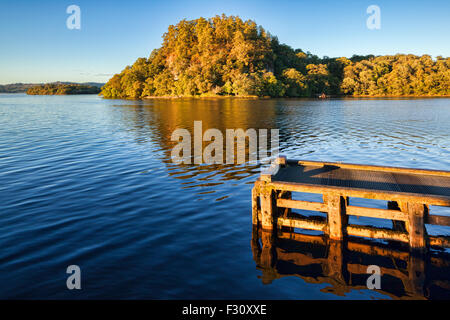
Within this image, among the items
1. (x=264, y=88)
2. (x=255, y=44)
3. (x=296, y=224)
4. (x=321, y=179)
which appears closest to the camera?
(x=296, y=224)

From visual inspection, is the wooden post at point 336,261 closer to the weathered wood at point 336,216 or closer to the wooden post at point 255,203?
the weathered wood at point 336,216

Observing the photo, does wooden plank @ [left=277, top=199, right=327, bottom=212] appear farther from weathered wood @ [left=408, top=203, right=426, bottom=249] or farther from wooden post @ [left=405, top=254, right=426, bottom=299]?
wooden post @ [left=405, top=254, right=426, bottom=299]

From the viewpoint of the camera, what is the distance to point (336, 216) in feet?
31.8

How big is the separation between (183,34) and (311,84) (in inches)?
3204

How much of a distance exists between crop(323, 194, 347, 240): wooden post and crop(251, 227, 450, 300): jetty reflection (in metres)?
0.30

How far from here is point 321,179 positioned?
36.9ft

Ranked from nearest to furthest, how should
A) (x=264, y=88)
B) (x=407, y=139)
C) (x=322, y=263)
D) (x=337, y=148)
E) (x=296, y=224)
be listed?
(x=322, y=263), (x=296, y=224), (x=337, y=148), (x=407, y=139), (x=264, y=88)

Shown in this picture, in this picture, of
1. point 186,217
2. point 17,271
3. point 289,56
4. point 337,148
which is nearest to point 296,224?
point 186,217

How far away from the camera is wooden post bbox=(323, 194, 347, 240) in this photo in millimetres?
9602

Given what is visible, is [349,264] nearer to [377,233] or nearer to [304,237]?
[377,233]

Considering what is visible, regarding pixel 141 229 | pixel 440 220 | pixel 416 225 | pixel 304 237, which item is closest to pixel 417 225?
pixel 416 225

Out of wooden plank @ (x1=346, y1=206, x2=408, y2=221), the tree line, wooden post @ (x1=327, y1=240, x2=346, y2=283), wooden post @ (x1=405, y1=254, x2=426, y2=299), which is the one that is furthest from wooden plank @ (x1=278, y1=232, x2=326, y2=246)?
Answer: the tree line

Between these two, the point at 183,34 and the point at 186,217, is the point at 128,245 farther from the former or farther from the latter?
the point at 183,34

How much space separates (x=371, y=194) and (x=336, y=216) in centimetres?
130
